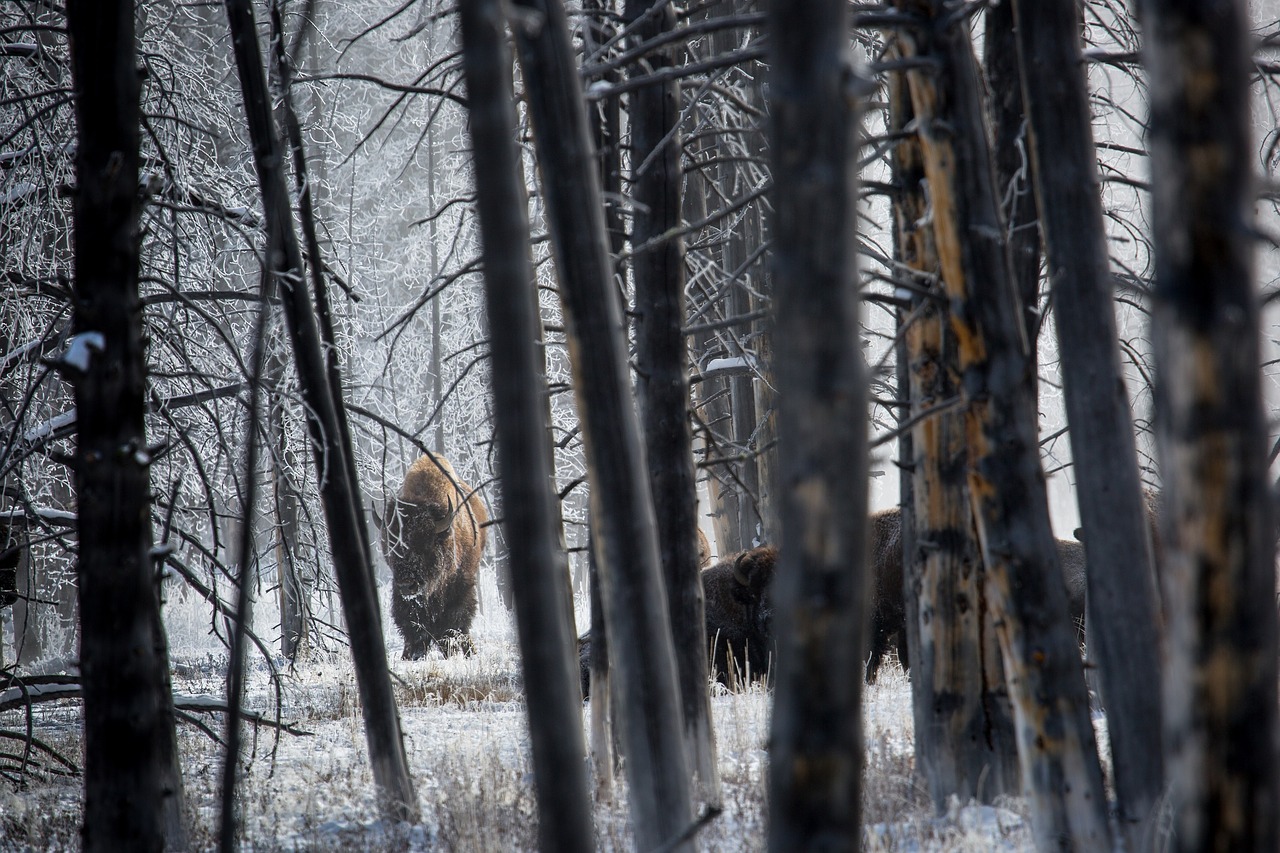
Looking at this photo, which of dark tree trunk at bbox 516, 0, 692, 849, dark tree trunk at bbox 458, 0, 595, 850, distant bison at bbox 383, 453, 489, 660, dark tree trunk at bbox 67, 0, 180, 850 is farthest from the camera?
distant bison at bbox 383, 453, 489, 660

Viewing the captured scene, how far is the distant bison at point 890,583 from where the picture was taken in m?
8.48

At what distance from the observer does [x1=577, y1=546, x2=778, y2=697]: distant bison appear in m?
9.23

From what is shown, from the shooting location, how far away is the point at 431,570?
13.0m

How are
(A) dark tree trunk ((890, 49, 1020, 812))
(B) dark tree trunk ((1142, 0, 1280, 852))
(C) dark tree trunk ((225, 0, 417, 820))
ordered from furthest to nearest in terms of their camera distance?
(C) dark tree trunk ((225, 0, 417, 820)) → (A) dark tree trunk ((890, 49, 1020, 812)) → (B) dark tree trunk ((1142, 0, 1280, 852))

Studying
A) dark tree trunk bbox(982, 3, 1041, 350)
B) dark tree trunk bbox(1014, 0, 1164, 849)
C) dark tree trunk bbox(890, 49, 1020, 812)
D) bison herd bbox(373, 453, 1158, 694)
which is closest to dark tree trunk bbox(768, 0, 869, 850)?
dark tree trunk bbox(1014, 0, 1164, 849)

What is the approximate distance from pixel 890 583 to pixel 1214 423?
7197 mm

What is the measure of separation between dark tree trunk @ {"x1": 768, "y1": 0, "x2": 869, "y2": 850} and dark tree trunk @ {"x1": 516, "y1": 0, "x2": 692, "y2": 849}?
63 cm

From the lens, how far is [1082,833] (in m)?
3.39

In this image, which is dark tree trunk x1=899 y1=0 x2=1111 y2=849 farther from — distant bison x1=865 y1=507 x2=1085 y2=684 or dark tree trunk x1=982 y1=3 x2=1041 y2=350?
distant bison x1=865 y1=507 x2=1085 y2=684

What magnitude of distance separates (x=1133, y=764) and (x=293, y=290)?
464 cm

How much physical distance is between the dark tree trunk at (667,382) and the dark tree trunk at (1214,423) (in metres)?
3.83

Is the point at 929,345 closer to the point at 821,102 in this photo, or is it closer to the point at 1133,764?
the point at 1133,764

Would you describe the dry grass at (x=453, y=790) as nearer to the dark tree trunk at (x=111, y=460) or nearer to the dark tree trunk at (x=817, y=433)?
the dark tree trunk at (x=111, y=460)

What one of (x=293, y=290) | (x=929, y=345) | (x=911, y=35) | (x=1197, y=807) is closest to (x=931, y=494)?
(x=929, y=345)
